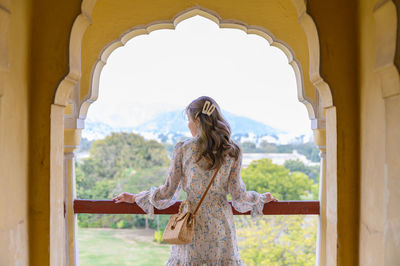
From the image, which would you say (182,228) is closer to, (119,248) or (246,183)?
(246,183)

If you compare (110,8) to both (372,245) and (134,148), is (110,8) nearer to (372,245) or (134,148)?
(372,245)

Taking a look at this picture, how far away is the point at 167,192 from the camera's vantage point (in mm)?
2711

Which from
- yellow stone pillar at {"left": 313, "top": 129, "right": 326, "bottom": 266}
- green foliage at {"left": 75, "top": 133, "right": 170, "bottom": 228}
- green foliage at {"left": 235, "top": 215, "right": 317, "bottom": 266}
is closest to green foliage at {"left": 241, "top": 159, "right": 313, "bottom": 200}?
green foliage at {"left": 235, "top": 215, "right": 317, "bottom": 266}

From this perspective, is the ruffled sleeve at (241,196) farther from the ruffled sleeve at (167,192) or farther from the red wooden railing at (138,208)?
the ruffled sleeve at (167,192)

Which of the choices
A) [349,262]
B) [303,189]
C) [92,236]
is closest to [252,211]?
[349,262]

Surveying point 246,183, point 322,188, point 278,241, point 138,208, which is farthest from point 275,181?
point 138,208

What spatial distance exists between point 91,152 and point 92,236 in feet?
11.0

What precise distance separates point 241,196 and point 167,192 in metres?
0.50

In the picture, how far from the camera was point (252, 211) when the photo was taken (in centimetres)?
289

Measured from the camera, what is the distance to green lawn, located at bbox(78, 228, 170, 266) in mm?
13344

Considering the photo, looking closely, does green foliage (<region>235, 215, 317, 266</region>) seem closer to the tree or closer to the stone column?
the tree

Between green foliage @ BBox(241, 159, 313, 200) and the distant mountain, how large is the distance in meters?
2.77

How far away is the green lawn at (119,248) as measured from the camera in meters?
13.3

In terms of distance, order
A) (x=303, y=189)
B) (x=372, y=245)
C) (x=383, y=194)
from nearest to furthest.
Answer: (x=383, y=194) < (x=372, y=245) < (x=303, y=189)
